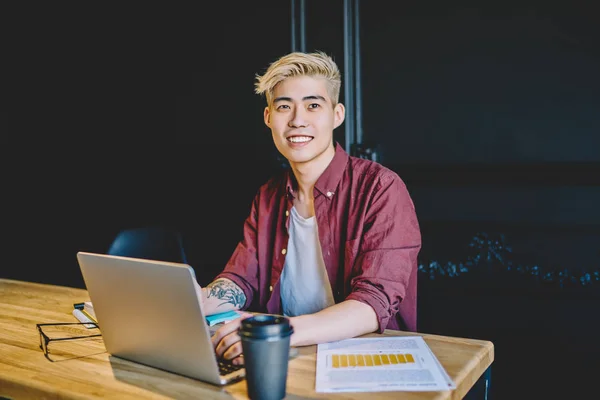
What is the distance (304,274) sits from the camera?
2037 mm

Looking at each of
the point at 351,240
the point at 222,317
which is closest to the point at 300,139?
the point at 351,240

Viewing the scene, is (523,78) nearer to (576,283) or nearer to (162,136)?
(576,283)

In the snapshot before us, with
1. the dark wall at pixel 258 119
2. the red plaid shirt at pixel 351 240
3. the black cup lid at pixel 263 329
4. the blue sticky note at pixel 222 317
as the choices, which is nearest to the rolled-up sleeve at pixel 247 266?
the red plaid shirt at pixel 351 240

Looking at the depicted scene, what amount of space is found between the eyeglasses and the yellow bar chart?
0.68m

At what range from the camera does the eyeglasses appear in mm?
1558

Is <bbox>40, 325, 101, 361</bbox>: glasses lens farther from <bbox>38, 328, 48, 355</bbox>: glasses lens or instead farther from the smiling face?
the smiling face

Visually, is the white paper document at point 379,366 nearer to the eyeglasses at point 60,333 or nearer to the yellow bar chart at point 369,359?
the yellow bar chart at point 369,359

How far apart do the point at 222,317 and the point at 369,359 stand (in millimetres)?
531

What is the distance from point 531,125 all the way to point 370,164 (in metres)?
1.25

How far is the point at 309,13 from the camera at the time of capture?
3471mm

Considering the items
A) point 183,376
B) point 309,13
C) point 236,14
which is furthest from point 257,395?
point 236,14

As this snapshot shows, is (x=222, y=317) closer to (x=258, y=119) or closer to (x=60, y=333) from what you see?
(x=60, y=333)

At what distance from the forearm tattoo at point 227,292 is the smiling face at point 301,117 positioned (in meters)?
0.46

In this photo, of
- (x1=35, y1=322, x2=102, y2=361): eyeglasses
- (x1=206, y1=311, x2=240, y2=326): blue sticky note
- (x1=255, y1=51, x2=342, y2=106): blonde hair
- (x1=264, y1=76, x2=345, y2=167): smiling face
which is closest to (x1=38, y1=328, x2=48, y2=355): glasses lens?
(x1=35, y1=322, x2=102, y2=361): eyeglasses
